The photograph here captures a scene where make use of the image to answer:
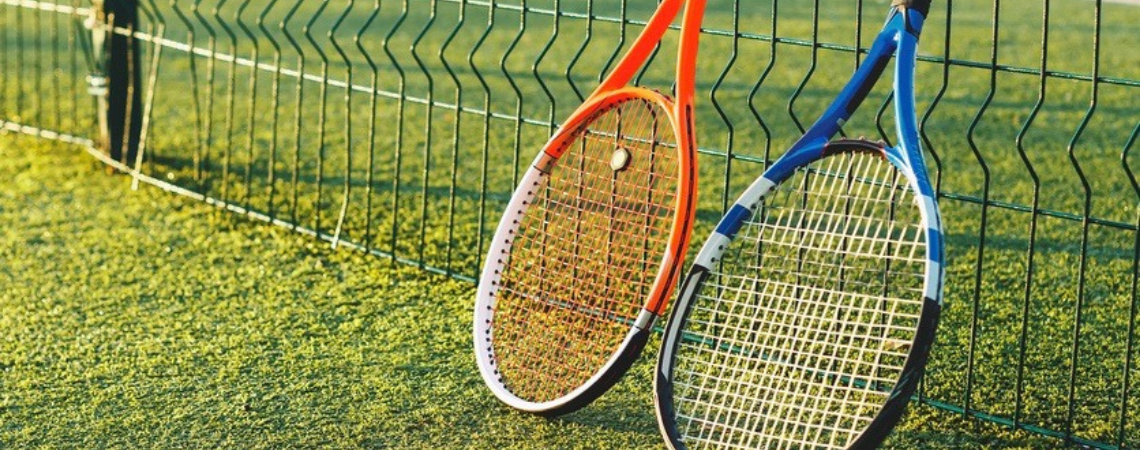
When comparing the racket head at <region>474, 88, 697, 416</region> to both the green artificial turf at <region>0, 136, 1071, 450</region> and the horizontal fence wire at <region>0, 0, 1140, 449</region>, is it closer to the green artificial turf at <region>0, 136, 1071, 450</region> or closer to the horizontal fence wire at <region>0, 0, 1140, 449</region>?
the green artificial turf at <region>0, 136, 1071, 450</region>

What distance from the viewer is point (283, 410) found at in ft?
14.1

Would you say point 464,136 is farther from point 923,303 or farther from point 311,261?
point 923,303

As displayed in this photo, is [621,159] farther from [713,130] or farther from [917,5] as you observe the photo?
[713,130]

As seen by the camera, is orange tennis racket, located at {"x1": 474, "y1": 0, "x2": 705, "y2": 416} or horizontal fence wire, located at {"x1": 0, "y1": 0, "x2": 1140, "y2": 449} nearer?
orange tennis racket, located at {"x1": 474, "y1": 0, "x2": 705, "y2": 416}

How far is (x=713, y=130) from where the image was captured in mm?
8031

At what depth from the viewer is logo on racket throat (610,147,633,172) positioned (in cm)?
410

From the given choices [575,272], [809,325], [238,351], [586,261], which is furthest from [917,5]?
[238,351]

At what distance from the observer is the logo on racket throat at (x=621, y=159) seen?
13.4 ft

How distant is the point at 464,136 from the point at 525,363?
3.54m

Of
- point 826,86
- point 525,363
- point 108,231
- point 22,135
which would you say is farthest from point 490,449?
point 826,86

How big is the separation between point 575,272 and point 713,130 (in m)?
3.69

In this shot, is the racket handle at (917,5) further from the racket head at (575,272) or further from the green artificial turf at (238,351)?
the green artificial turf at (238,351)

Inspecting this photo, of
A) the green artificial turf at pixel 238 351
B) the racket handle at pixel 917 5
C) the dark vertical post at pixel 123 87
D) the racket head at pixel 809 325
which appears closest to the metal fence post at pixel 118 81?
the dark vertical post at pixel 123 87

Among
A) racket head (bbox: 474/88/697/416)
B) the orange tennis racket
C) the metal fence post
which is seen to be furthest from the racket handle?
the metal fence post
